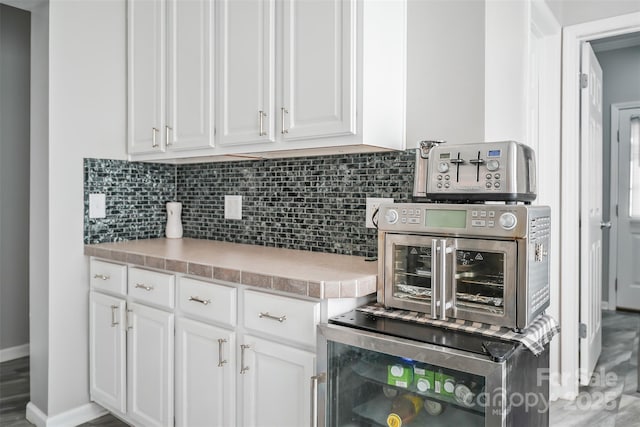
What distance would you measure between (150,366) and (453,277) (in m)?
1.45

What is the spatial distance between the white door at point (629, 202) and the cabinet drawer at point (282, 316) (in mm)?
4474

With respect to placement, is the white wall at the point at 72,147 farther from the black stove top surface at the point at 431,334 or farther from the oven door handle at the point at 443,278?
the oven door handle at the point at 443,278

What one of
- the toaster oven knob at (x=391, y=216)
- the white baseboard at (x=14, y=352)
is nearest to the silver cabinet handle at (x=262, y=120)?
the toaster oven knob at (x=391, y=216)

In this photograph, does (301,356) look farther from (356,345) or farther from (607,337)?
(607,337)

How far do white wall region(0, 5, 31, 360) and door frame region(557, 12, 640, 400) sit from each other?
3.58 meters

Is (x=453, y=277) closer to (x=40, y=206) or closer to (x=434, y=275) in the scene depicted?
(x=434, y=275)

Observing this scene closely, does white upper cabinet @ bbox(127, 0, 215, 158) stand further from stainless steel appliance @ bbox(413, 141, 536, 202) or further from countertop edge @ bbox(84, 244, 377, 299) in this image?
stainless steel appliance @ bbox(413, 141, 536, 202)

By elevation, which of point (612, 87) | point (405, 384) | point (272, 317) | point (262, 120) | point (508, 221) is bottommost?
point (405, 384)

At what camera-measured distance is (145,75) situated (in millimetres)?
2490

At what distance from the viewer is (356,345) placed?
53.0 inches

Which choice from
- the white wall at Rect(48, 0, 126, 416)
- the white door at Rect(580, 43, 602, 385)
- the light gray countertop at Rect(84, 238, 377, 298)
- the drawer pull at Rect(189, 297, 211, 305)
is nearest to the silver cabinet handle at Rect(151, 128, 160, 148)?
the white wall at Rect(48, 0, 126, 416)

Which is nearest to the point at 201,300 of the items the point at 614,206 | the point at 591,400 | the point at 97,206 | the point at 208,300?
the point at 208,300

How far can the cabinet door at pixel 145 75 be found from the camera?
241cm

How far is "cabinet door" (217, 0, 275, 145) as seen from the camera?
76.7 inches
